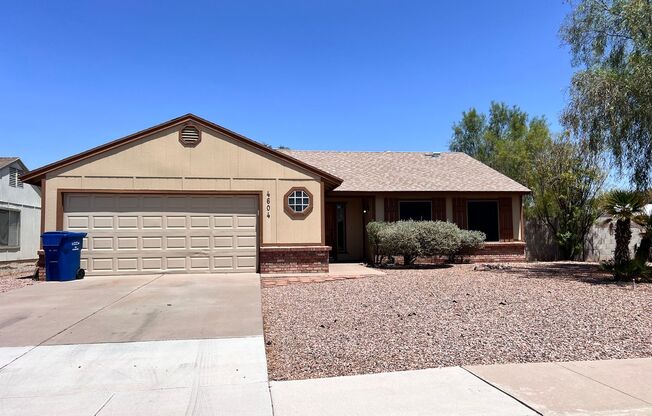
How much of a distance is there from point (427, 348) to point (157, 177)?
34.2ft

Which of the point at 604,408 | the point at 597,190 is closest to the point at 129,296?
the point at 604,408

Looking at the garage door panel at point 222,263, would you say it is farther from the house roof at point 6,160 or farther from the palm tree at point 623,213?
the house roof at point 6,160

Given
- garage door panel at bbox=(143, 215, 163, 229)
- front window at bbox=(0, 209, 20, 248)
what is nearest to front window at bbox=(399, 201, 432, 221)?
garage door panel at bbox=(143, 215, 163, 229)

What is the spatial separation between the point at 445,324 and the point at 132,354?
4.55 metres

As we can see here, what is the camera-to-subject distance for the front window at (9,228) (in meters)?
22.1

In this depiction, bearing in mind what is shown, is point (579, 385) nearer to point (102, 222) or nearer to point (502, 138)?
point (102, 222)

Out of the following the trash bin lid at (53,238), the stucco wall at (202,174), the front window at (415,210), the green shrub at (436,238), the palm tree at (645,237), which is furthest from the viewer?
the front window at (415,210)

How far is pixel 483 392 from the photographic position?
520 centimetres

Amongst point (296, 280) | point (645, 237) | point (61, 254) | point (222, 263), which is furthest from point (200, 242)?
point (645, 237)

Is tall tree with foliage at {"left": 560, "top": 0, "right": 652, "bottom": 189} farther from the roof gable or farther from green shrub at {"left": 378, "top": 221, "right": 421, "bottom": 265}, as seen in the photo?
the roof gable

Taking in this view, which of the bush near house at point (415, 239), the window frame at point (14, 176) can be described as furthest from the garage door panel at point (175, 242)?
the window frame at point (14, 176)

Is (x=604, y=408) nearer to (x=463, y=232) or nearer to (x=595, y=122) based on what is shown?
(x=595, y=122)

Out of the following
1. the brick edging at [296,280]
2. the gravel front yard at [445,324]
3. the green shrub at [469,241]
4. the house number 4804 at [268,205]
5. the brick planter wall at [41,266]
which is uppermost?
the house number 4804 at [268,205]

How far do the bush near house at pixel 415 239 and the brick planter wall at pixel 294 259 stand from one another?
8.97ft
